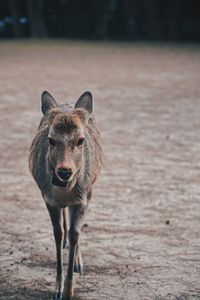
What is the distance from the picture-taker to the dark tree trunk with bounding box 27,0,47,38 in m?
30.8

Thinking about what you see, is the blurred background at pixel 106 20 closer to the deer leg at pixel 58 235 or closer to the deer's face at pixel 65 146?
the deer leg at pixel 58 235

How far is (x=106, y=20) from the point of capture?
32438 mm

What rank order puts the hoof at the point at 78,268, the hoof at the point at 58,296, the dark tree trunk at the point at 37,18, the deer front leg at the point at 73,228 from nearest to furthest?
the deer front leg at the point at 73,228 → the hoof at the point at 58,296 → the hoof at the point at 78,268 → the dark tree trunk at the point at 37,18

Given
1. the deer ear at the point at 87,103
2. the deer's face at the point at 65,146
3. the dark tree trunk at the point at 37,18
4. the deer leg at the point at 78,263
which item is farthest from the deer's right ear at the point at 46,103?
the dark tree trunk at the point at 37,18

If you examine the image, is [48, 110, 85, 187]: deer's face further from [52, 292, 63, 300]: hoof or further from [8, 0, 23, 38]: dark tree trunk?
[8, 0, 23, 38]: dark tree trunk

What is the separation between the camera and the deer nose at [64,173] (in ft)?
11.5

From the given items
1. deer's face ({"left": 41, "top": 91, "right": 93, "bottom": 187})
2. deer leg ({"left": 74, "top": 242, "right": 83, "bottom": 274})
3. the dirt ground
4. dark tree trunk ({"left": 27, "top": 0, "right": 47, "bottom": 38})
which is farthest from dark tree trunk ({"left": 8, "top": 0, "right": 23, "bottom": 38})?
deer's face ({"left": 41, "top": 91, "right": 93, "bottom": 187})

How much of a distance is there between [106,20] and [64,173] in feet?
97.0

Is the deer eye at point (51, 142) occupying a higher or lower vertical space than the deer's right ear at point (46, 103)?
lower

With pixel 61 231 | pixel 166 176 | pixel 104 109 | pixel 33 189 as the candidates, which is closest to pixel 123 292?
pixel 61 231

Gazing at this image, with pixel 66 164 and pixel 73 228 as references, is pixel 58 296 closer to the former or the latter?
pixel 73 228

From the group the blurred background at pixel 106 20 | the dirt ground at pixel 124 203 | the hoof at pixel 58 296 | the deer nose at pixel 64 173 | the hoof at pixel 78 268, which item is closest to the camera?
the deer nose at pixel 64 173

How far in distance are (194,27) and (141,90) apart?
67.7 feet

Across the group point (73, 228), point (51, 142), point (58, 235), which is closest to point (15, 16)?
point (58, 235)
